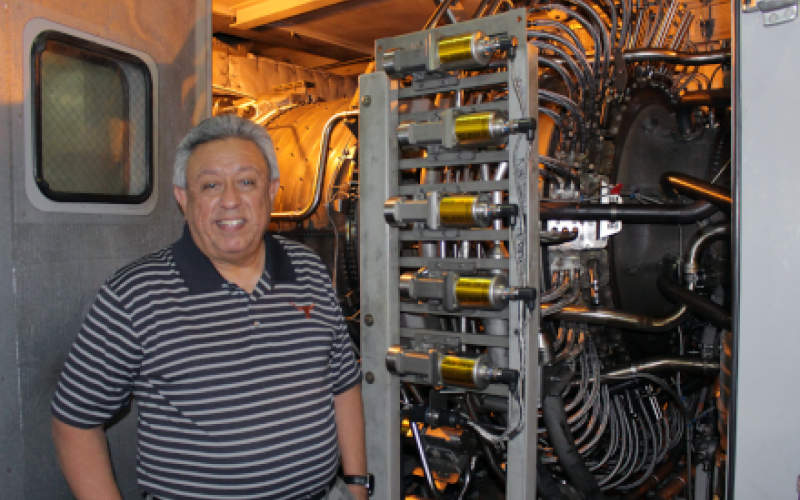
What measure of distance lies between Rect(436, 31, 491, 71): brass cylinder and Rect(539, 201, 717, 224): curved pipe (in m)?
0.86

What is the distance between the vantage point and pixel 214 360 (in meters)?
1.59

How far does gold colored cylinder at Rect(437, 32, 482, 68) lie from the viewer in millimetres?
1874

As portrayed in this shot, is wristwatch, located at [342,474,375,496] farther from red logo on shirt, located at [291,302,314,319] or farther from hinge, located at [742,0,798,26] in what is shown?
hinge, located at [742,0,798,26]

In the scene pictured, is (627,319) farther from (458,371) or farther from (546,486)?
(458,371)

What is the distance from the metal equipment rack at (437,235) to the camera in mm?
1897

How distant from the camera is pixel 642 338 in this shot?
295 cm

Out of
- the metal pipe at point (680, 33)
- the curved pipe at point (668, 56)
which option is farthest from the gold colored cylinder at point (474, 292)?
the metal pipe at point (680, 33)

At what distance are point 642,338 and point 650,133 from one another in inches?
38.5

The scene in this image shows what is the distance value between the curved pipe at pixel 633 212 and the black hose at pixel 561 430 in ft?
2.09

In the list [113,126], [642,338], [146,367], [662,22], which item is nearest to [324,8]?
[662,22]

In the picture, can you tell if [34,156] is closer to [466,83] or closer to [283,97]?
[466,83]

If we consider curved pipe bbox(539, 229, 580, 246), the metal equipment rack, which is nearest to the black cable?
curved pipe bbox(539, 229, 580, 246)

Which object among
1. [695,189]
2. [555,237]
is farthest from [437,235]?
[695,189]

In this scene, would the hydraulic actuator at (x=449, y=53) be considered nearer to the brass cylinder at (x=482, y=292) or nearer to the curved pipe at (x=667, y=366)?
the brass cylinder at (x=482, y=292)
